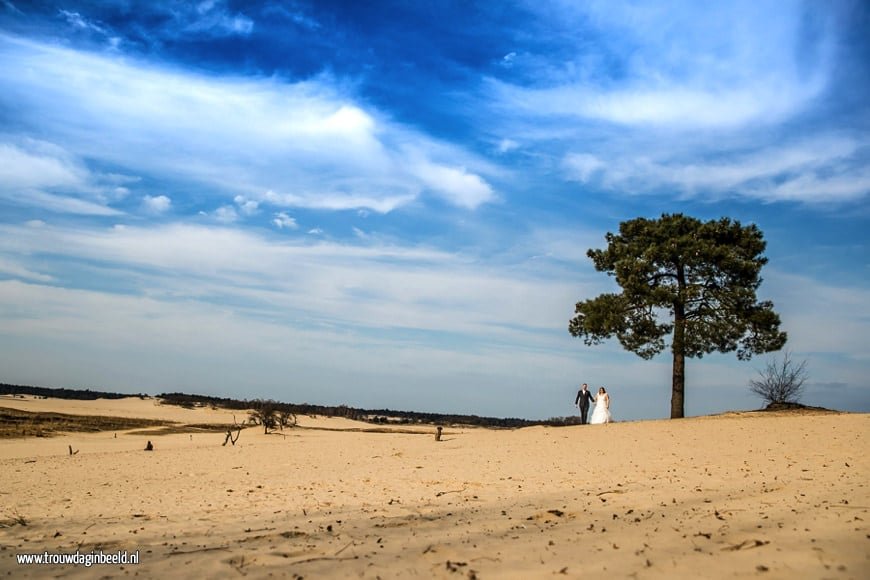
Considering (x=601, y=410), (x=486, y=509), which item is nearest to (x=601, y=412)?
(x=601, y=410)

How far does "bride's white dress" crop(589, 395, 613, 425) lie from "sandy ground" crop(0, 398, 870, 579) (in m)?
6.18

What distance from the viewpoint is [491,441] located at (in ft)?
77.3

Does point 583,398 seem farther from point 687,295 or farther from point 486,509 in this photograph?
point 486,509

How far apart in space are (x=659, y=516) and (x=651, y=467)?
620cm

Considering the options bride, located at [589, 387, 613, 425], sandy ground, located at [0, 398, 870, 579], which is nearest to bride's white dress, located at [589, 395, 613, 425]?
bride, located at [589, 387, 613, 425]

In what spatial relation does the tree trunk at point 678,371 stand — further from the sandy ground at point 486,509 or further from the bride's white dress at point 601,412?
the sandy ground at point 486,509

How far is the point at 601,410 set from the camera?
2689cm

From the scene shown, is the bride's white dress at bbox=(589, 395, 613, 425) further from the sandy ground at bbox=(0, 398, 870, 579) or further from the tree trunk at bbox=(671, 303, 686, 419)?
the sandy ground at bbox=(0, 398, 870, 579)

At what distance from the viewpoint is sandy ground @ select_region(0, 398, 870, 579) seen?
579 cm

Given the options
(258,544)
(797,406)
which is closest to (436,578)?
(258,544)

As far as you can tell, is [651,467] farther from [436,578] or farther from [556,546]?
[436,578]

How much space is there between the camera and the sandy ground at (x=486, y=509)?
228 inches

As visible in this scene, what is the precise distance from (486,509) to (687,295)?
1903 centimetres

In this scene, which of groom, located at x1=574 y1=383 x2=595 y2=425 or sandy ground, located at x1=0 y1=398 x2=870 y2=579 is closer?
sandy ground, located at x1=0 y1=398 x2=870 y2=579
